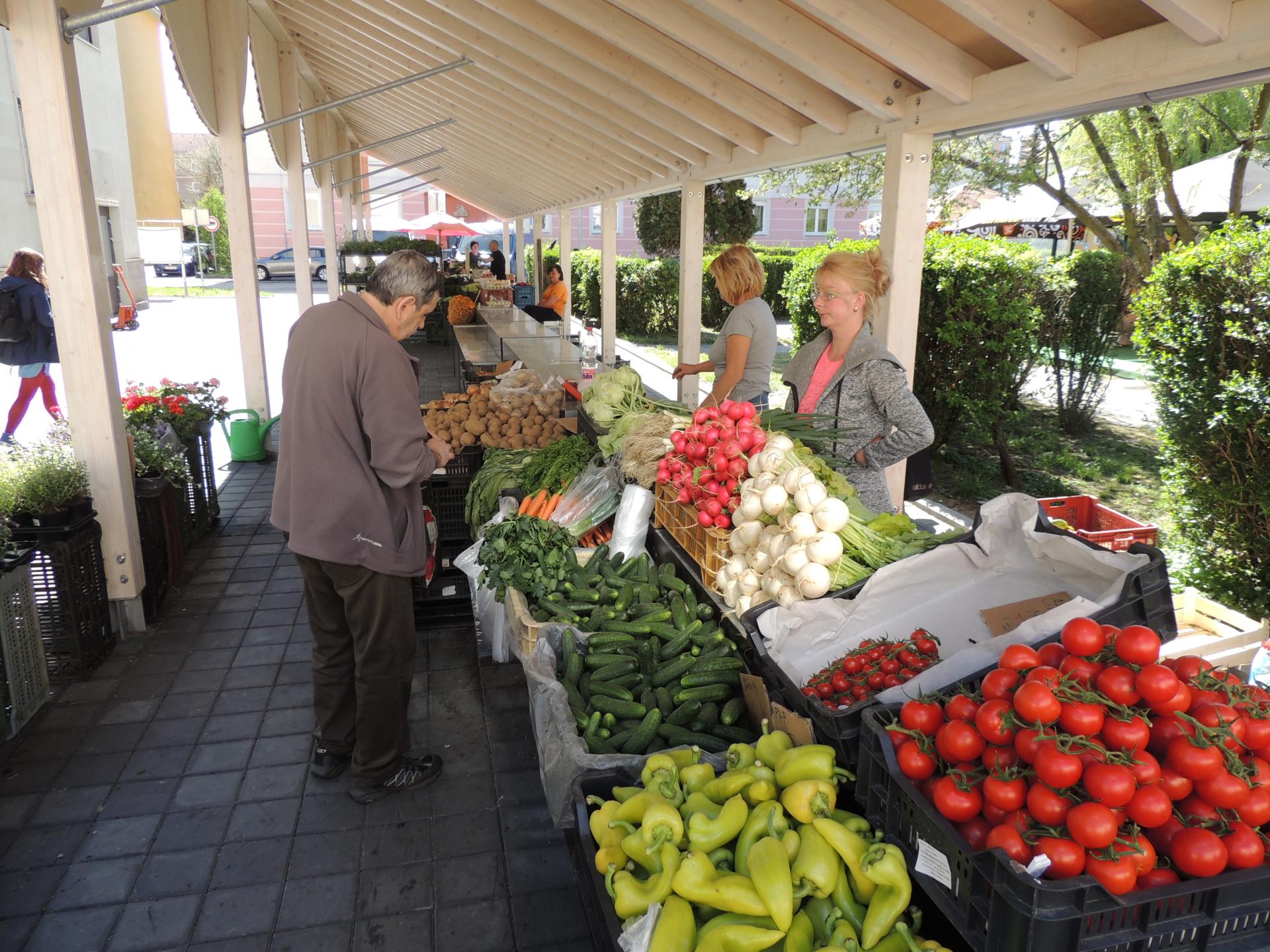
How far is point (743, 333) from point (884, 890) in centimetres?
365

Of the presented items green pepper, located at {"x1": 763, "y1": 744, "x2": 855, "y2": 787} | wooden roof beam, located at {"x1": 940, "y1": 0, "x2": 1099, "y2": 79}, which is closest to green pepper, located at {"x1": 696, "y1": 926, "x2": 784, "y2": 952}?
green pepper, located at {"x1": 763, "y1": 744, "x2": 855, "y2": 787}

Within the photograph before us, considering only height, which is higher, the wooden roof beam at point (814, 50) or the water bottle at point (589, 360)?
the wooden roof beam at point (814, 50)

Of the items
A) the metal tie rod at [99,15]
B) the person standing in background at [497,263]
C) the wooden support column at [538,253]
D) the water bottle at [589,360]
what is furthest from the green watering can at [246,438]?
the wooden support column at [538,253]

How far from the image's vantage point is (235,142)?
7758mm

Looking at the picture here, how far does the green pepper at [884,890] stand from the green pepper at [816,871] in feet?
0.23

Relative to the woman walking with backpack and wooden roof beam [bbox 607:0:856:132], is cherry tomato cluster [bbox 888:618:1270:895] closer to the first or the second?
wooden roof beam [bbox 607:0:856:132]

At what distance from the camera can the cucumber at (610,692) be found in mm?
3031

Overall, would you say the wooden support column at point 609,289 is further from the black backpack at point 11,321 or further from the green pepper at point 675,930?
the green pepper at point 675,930

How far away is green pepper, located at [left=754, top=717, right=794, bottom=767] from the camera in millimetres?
2326

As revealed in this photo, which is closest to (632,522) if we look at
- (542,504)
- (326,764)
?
A: (542,504)

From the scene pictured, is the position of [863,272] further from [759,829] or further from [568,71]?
[568,71]

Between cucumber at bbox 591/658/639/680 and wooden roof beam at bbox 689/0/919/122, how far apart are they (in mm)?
2783

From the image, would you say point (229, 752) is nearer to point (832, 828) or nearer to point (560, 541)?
point (560, 541)

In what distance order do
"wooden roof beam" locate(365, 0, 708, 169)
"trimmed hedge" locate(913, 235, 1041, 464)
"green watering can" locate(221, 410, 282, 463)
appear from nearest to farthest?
"wooden roof beam" locate(365, 0, 708, 169), "trimmed hedge" locate(913, 235, 1041, 464), "green watering can" locate(221, 410, 282, 463)
